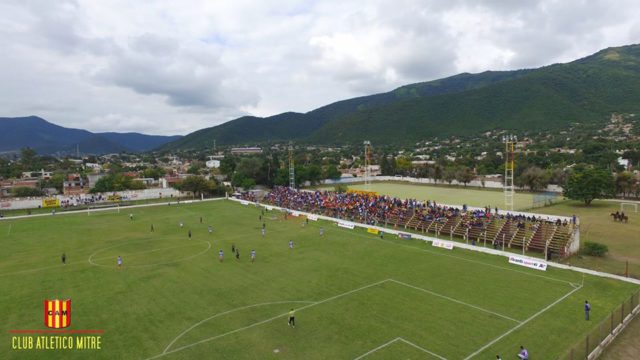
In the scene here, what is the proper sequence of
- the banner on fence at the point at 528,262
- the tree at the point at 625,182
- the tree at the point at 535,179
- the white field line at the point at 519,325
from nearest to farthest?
the white field line at the point at 519,325
the banner on fence at the point at 528,262
the tree at the point at 625,182
the tree at the point at 535,179

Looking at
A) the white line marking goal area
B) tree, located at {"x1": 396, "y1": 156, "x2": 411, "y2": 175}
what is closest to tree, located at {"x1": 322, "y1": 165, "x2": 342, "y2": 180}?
tree, located at {"x1": 396, "y1": 156, "x2": 411, "y2": 175}

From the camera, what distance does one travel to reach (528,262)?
100ft

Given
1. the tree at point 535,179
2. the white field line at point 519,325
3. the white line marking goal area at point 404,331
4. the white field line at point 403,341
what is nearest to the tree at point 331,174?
the tree at point 535,179

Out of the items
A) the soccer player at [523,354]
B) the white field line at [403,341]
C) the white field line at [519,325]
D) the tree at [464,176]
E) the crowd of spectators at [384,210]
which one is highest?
the tree at [464,176]

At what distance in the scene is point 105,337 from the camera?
65.4 feet

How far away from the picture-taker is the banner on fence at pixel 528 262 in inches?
1173

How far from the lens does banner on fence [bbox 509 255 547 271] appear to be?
29.8 meters

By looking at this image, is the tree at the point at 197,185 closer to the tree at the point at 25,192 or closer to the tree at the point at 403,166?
the tree at the point at 25,192

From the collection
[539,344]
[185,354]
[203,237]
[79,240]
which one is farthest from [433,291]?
[79,240]

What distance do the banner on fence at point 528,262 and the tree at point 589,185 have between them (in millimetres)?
35308

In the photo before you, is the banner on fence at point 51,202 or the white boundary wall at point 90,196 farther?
the banner on fence at point 51,202

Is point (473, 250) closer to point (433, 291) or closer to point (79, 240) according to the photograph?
point (433, 291)

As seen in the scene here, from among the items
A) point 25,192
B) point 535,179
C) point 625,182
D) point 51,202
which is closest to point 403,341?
point 625,182

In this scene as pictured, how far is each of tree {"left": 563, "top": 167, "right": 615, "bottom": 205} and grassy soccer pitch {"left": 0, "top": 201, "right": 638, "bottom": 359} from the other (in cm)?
3498
